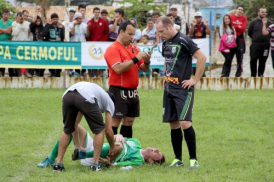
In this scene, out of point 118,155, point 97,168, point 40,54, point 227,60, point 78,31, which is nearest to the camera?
point 97,168

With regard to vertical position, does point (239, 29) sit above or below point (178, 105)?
above

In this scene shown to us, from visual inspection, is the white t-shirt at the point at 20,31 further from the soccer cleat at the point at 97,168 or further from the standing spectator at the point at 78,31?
the soccer cleat at the point at 97,168

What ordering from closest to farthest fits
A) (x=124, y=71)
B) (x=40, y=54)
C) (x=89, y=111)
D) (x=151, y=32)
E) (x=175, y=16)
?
(x=89, y=111), (x=124, y=71), (x=40, y=54), (x=151, y=32), (x=175, y=16)

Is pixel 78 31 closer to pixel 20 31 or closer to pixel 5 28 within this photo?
pixel 20 31

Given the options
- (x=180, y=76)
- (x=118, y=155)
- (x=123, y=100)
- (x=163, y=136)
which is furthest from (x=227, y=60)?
(x=118, y=155)

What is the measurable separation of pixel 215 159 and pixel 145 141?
1.74 metres

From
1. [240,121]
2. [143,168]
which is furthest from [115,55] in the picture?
[240,121]

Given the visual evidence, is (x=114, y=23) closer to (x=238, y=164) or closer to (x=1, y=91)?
(x=1, y=91)

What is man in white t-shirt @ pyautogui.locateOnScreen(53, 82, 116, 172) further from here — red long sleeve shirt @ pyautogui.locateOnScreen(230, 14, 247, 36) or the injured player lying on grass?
red long sleeve shirt @ pyautogui.locateOnScreen(230, 14, 247, 36)

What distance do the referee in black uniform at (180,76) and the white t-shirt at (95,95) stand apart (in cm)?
99

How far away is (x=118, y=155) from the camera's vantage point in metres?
7.02

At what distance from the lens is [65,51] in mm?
14734

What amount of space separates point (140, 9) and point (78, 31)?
590 centimetres

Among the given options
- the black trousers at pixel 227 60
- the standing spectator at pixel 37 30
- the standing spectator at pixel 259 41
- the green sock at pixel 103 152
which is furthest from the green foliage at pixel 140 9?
the green sock at pixel 103 152
